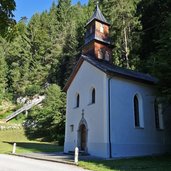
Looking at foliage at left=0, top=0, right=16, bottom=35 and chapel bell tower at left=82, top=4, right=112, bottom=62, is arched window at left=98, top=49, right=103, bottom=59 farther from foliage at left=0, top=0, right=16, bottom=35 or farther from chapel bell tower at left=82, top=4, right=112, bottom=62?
foliage at left=0, top=0, right=16, bottom=35

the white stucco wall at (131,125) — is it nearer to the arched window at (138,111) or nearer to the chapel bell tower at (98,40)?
the arched window at (138,111)

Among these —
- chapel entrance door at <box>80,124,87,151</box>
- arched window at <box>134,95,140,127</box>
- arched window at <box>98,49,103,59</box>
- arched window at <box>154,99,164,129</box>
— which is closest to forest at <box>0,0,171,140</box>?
arched window at <box>134,95,140,127</box>

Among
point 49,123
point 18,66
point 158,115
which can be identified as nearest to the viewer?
point 158,115

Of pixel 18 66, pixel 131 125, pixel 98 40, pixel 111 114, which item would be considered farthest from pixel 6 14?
pixel 18 66

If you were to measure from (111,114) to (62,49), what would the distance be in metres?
47.4

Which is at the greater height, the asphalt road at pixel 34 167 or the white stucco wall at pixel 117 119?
the white stucco wall at pixel 117 119

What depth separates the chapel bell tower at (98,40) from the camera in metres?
23.1

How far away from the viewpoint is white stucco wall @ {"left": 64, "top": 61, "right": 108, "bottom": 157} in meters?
17.4

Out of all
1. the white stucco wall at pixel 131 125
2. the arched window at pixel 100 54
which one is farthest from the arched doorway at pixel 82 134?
the arched window at pixel 100 54

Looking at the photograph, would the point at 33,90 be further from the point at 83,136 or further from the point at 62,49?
the point at 83,136

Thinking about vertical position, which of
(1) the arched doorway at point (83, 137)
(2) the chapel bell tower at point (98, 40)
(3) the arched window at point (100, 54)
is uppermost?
(2) the chapel bell tower at point (98, 40)

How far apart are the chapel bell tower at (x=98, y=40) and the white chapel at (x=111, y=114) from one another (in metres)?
0.10

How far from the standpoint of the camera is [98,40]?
2311cm

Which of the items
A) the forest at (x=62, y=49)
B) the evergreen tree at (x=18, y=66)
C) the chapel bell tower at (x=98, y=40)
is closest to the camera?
the forest at (x=62, y=49)
